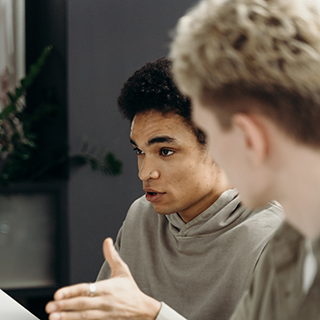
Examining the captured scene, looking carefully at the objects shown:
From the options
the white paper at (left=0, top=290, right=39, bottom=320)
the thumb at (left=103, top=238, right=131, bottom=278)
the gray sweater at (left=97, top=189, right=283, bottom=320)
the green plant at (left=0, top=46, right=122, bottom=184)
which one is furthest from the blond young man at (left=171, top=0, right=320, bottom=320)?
the green plant at (left=0, top=46, right=122, bottom=184)

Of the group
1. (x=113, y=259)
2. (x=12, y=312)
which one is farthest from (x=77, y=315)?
(x=12, y=312)

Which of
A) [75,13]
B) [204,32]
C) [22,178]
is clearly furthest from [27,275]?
[204,32]

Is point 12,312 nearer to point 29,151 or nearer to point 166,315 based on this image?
point 166,315

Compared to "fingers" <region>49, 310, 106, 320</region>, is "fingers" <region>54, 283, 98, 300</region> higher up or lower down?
higher up

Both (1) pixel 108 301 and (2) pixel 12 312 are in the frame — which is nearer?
(1) pixel 108 301

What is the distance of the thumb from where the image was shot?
0.84m

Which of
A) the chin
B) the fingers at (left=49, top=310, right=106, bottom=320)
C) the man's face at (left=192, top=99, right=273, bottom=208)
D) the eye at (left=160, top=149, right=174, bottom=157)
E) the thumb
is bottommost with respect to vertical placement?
the fingers at (left=49, top=310, right=106, bottom=320)

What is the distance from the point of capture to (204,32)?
521 mm

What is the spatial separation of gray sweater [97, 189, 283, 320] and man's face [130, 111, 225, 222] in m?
0.07

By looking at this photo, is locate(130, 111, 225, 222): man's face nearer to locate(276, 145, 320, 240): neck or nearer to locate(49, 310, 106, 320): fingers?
locate(49, 310, 106, 320): fingers

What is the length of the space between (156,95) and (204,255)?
1.49ft

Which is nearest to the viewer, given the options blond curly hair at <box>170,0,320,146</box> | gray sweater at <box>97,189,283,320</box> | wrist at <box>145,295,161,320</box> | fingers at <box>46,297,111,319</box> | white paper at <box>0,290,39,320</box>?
blond curly hair at <box>170,0,320,146</box>

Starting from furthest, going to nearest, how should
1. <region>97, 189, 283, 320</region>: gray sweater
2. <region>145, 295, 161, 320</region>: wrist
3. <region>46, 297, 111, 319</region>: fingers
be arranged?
<region>97, 189, 283, 320</region>: gray sweater < <region>145, 295, 161, 320</region>: wrist < <region>46, 297, 111, 319</region>: fingers

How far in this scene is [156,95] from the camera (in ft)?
4.04
